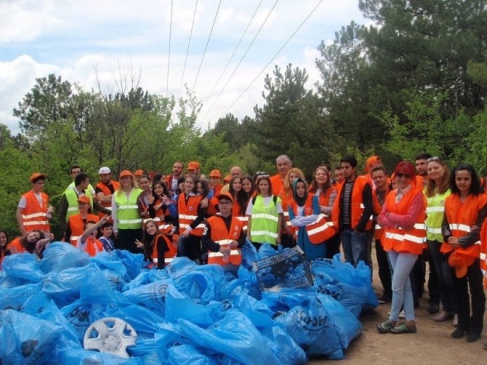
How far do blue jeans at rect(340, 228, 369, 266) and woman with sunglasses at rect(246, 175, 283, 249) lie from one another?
32.8 inches

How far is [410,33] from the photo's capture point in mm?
Result: 21984

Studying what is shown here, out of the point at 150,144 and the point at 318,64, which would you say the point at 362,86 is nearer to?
the point at 150,144

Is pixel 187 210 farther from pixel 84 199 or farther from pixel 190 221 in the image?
pixel 84 199

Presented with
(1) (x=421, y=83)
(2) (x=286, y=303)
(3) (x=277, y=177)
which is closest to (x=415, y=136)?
(1) (x=421, y=83)

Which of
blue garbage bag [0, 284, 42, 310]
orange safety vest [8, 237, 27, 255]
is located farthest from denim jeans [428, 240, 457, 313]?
orange safety vest [8, 237, 27, 255]

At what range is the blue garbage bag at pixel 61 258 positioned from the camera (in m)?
6.23

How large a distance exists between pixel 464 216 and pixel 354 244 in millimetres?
1598

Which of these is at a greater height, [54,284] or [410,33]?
[410,33]

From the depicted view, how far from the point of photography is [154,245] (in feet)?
26.0

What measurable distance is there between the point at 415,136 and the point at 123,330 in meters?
15.6

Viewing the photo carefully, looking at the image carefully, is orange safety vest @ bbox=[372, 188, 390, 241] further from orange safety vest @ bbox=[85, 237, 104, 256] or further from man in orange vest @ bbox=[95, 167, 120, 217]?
man in orange vest @ bbox=[95, 167, 120, 217]

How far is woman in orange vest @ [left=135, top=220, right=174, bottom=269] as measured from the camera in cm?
785

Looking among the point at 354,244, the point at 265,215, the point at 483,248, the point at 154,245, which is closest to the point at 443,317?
the point at 354,244

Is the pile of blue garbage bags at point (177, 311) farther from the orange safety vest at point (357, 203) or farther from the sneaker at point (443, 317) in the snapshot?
the sneaker at point (443, 317)
